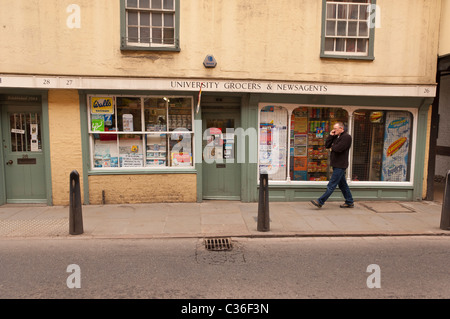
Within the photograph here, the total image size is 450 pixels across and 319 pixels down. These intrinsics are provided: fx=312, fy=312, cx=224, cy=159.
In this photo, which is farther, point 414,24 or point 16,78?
point 414,24

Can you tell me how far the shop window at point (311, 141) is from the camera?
332 inches

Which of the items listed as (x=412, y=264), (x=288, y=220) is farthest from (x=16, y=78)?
(x=412, y=264)

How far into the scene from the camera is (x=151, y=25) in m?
7.62

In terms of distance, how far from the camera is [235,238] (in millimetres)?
5820

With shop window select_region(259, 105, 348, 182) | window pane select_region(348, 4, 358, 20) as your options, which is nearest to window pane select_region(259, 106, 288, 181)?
shop window select_region(259, 105, 348, 182)

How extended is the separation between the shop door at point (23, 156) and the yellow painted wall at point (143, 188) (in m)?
1.41

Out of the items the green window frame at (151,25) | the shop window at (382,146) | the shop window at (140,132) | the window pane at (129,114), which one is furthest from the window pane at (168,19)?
the shop window at (382,146)

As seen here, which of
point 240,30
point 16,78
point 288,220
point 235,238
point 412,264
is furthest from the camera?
point 240,30

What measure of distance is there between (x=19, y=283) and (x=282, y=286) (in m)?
3.39

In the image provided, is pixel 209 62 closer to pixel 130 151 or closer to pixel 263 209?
pixel 130 151

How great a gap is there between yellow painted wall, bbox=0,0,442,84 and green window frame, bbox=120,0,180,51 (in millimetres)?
181

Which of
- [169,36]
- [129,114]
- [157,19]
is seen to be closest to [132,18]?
[157,19]

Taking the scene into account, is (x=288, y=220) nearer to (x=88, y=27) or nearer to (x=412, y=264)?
(x=412, y=264)

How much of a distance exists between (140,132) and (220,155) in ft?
7.07
